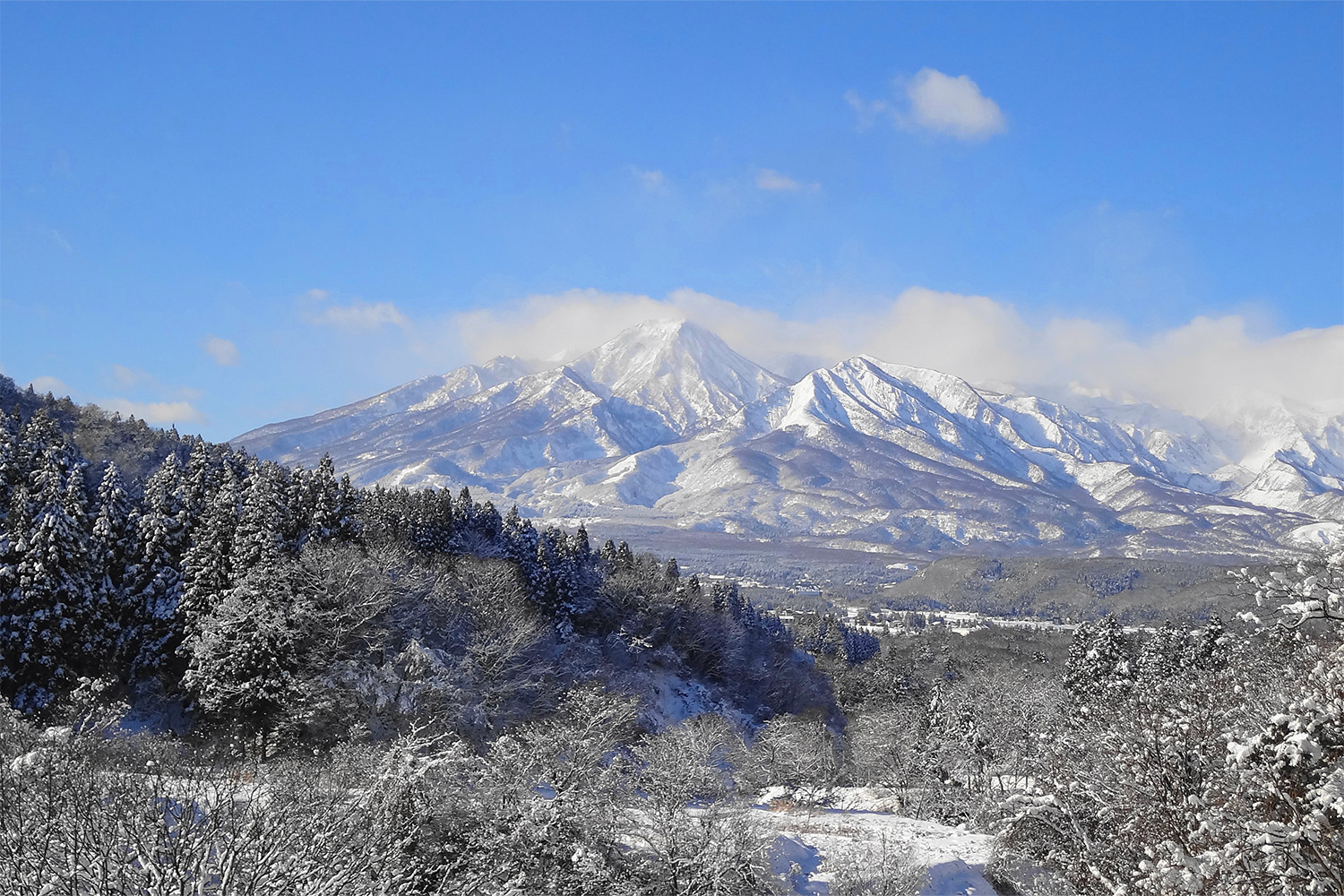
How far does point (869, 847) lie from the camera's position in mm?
25281

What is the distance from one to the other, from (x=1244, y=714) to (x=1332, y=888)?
1161 centimetres

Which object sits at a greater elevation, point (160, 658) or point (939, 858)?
point (160, 658)

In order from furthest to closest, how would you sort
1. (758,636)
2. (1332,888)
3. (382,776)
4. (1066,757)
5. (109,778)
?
(758,636), (1066,757), (382,776), (109,778), (1332,888)

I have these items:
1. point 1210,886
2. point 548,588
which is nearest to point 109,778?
point 1210,886

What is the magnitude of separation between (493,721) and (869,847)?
23.9 metres

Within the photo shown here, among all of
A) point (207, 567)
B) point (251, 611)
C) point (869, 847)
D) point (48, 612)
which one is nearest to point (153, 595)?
point (207, 567)

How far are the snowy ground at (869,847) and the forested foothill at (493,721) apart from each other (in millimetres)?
833

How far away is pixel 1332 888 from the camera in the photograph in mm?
8070

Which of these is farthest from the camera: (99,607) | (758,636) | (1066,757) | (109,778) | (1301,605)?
(758,636)

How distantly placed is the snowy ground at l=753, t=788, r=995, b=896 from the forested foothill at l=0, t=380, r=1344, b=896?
833 millimetres

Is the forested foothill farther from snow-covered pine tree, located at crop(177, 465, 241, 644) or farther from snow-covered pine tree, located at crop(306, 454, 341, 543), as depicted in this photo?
snow-covered pine tree, located at crop(306, 454, 341, 543)

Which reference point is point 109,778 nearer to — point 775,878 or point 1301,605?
point 775,878

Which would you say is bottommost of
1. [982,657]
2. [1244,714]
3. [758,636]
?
[982,657]

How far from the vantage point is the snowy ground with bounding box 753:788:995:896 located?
24.1m
